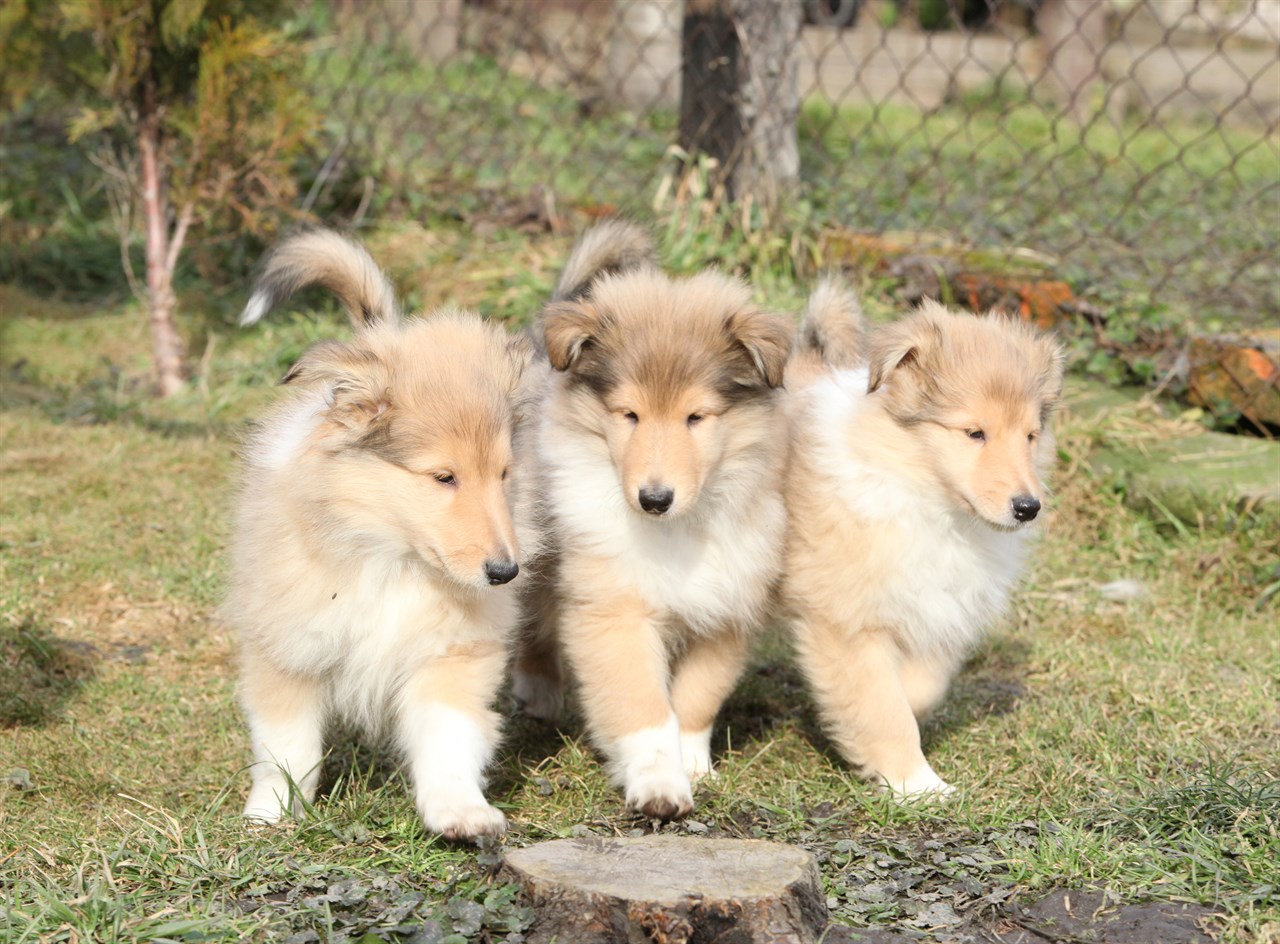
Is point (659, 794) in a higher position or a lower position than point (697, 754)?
higher

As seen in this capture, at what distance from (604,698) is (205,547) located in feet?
7.50

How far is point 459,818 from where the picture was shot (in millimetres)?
3266

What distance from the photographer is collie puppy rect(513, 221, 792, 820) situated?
366 centimetres

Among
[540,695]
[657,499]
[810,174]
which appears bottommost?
[540,695]

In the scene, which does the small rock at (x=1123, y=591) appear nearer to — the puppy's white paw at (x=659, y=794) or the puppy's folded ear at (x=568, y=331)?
the puppy's white paw at (x=659, y=794)

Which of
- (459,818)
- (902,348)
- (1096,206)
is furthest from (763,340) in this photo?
(1096,206)

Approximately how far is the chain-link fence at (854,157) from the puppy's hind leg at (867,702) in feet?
10.5

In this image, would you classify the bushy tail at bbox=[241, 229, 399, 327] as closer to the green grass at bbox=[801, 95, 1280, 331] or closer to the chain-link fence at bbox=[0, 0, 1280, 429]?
the chain-link fence at bbox=[0, 0, 1280, 429]

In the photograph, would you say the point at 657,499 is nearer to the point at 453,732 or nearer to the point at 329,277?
the point at 453,732

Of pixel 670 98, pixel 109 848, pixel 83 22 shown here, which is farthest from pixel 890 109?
pixel 109 848

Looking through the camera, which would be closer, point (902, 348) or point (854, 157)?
point (902, 348)

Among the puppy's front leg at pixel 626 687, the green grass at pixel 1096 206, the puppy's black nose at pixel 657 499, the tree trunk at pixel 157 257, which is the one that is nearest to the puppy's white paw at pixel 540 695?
the puppy's front leg at pixel 626 687

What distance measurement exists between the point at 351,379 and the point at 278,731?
92 cm

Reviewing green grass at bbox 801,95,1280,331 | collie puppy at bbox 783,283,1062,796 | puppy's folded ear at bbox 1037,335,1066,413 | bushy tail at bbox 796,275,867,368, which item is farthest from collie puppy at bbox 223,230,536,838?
green grass at bbox 801,95,1280,331
